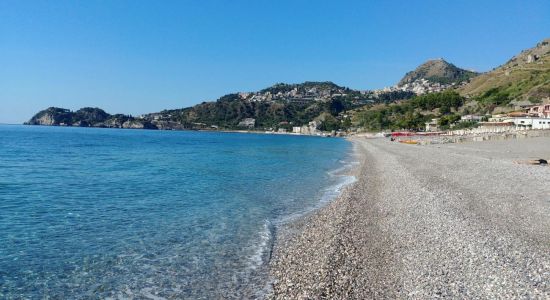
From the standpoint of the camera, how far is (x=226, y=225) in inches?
584

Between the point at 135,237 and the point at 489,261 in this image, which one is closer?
the point at 489,261

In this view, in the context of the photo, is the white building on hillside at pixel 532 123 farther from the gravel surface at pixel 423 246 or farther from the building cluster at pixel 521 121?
the gravel surface at pixel 423 246

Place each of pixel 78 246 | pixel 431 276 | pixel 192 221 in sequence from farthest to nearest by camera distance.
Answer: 1. pixel 192 221
2. pixel 78 246
3. pixel 431 276

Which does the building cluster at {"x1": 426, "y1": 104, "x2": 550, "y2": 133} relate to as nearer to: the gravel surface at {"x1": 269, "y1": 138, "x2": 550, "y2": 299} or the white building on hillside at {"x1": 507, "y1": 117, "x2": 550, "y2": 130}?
the white building on hillside at {"x1": 507, "y1": 117, "x2": 550, "y2": 130}

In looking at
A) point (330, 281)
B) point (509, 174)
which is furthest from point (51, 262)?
point (509, 174)

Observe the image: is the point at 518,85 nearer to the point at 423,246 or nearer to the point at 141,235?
the point at 423,246

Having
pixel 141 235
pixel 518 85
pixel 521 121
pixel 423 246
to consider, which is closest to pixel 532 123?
pixel 521 121

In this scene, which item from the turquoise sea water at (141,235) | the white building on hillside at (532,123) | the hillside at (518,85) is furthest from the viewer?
the hillside at (518,85)

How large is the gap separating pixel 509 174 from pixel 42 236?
2253cm

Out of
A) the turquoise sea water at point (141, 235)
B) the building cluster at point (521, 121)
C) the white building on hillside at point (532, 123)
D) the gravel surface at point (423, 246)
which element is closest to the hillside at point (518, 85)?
the building cluster at point (521, 121)

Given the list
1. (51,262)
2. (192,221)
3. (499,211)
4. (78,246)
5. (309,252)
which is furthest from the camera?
(192,221)

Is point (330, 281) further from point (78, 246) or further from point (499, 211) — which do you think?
point (499, 211)

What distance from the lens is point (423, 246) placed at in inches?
412

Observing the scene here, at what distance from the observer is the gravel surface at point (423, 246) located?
25.9 ft
